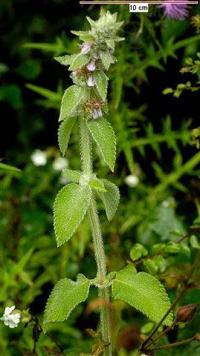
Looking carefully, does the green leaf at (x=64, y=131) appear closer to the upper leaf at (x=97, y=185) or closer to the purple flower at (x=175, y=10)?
the upper leaf at (x=97, y=185)

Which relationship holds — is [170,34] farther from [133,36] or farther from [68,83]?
[68,83]

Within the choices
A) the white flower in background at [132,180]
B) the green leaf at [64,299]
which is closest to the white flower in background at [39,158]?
the white flower in background at [132,180]

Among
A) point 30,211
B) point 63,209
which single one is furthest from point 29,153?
point 63,209

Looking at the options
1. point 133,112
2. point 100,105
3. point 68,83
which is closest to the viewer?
point 100,105

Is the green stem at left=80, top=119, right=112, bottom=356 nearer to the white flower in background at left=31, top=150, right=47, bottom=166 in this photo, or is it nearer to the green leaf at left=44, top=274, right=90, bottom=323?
the green leaf at left=44, top=274, right=90, bottom=323

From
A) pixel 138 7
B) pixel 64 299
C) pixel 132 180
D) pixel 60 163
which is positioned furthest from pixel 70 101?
pixel 60 163
